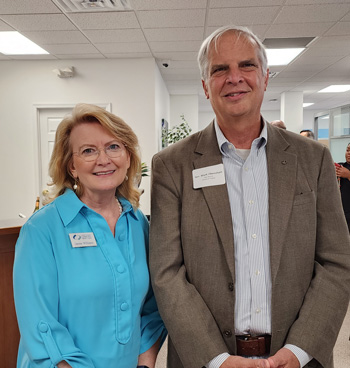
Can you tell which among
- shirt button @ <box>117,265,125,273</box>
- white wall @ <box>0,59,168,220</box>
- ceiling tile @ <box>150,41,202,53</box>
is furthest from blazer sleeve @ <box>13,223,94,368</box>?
white wall @ <box>0,59,168,220</box>

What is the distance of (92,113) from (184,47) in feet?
14.0

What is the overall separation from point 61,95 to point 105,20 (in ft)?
7.03

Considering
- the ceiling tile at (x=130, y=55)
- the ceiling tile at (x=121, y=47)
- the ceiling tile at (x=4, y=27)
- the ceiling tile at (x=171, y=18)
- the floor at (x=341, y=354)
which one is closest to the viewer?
the floor at (x=341, y=354)

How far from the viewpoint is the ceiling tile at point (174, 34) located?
435 centimetres

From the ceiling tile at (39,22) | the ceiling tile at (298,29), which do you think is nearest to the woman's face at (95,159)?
the ceiling tile at (39,22)

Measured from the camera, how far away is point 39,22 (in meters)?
4.03

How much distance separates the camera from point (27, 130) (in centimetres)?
586

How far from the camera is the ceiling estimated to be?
→ 12.0 feet

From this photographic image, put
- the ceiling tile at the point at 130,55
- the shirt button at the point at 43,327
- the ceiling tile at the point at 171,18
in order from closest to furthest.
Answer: the shirt button at the point at 43,327
the ceiling tile at the point at 171,18
the ceiling tile at the point at 130,55

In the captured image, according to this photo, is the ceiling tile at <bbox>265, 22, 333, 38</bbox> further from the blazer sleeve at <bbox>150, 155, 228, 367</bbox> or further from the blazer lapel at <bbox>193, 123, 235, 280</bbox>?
the blazer sleeve at <bbox>150, 155, 228, 367</bbox>

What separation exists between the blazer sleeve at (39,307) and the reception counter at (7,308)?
2.39ft

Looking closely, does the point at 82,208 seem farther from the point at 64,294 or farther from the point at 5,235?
the point at 5,235

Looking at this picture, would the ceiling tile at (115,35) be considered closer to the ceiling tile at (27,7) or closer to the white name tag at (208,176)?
the ceiling tile at (27,7)

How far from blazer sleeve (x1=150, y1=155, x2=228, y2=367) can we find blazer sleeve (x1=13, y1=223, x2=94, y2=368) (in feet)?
1.04
